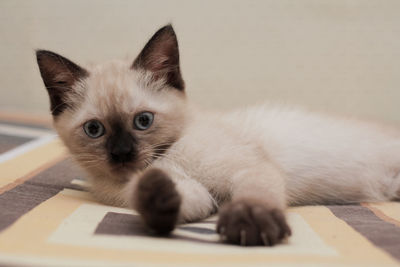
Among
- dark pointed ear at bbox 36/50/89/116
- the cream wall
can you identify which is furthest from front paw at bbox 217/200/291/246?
the cream wall

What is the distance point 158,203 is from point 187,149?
459 mm

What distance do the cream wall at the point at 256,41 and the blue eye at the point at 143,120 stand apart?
1.60 meters

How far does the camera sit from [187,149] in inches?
58.4

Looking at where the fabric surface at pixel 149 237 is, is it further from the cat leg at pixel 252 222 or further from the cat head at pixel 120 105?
the cat head at pixel 120 105

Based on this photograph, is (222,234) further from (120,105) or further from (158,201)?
(120,105)

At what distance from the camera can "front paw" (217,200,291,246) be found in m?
1.01

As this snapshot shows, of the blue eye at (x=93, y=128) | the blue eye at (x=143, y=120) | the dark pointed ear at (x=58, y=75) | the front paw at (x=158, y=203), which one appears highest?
the dark pointed ear at (x=58, y=75)

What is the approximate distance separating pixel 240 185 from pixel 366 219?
41 cm

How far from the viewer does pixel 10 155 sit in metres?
2.22

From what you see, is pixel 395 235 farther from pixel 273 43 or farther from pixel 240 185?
pixel 273 43

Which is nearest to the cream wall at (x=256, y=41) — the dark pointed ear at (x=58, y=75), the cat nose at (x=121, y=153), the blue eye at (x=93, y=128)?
the dark pointed ear at (x=58, y=75)

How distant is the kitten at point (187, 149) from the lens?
1264mm

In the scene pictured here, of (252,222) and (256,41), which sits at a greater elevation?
(256,41)

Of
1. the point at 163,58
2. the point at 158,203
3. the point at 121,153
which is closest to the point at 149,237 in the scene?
the point at 158,203
